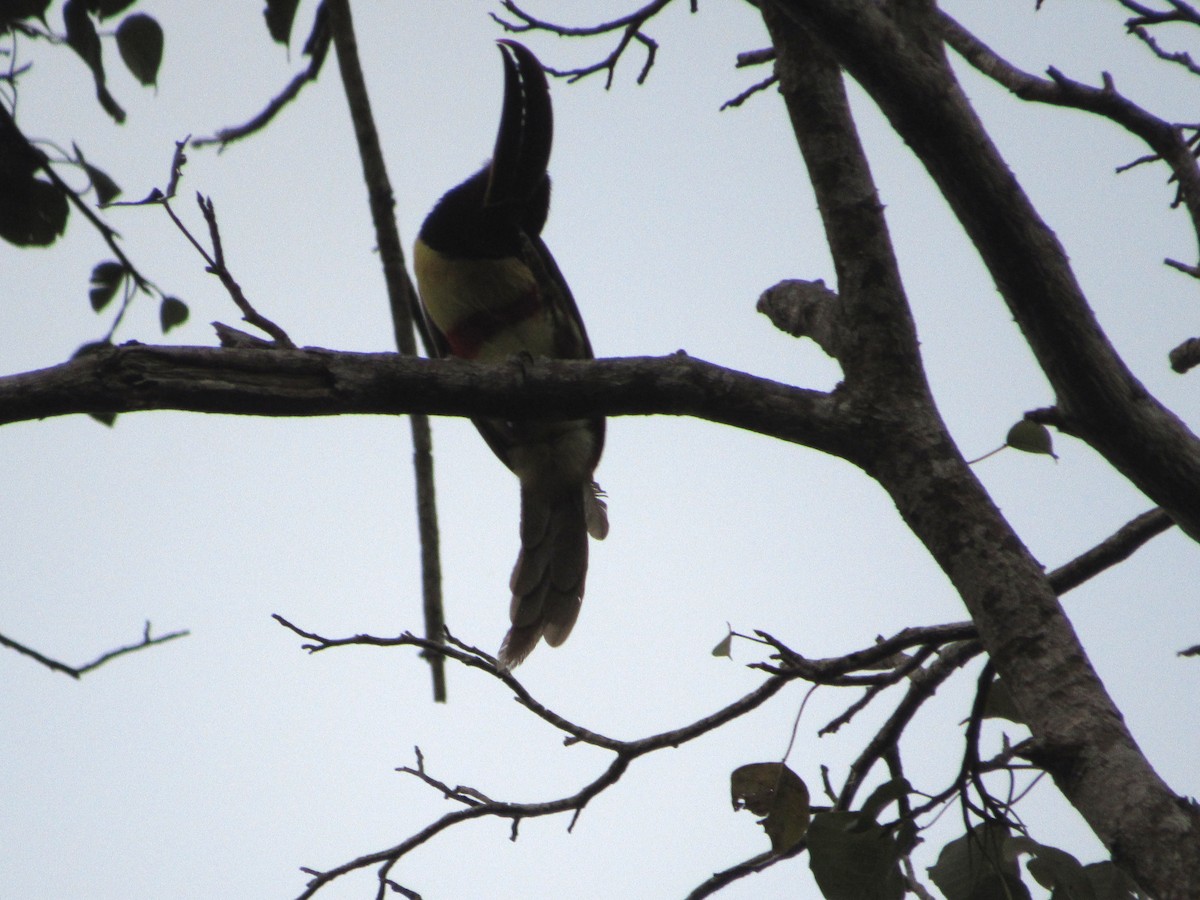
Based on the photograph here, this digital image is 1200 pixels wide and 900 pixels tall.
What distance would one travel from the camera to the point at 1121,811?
50.4 inches

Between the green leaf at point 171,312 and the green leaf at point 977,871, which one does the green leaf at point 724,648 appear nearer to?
the green leaf at point 977,871

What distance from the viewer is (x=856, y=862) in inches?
65.6

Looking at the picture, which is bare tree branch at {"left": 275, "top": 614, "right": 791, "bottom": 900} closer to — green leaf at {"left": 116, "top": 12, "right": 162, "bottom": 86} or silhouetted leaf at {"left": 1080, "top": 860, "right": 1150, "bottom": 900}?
silhouetted leaf at {"left": 1080, "top": 860, "right": 1150, "bottom": 900}

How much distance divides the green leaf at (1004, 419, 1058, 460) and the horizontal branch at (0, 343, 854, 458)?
0.42 metres

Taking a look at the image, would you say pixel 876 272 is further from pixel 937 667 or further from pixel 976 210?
pixel 937 667

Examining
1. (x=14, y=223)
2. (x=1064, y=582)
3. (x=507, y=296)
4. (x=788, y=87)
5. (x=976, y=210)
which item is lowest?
(x=1064, y=582)

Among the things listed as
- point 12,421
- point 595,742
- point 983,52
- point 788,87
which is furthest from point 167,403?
point 983,52

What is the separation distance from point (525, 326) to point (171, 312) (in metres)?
1.29

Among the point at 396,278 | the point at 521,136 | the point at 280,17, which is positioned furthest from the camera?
the point at 521,136

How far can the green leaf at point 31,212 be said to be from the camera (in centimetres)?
232

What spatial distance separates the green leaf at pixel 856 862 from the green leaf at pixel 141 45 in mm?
1890

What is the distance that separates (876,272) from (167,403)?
1.13 m

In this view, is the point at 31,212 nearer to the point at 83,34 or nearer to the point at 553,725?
the point at 83,34

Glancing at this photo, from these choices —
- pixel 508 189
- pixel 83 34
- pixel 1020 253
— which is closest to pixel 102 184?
pixel 83 34
